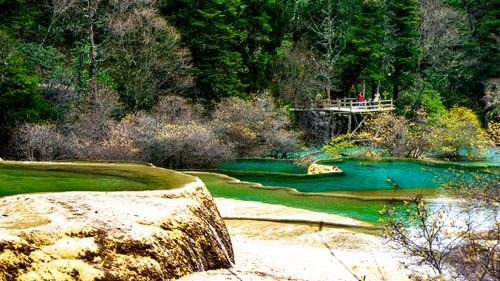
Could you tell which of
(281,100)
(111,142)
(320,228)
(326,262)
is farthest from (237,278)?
(281,100)

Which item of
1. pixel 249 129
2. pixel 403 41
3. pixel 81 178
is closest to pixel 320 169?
pixel 249 129

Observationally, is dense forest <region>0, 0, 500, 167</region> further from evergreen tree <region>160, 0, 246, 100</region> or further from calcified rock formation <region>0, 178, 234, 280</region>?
calcified rock formation <region>0, 178, 234, 280</region>

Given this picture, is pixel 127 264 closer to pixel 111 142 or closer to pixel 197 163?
pixel 111 142

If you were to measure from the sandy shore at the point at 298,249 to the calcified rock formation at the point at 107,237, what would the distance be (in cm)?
51

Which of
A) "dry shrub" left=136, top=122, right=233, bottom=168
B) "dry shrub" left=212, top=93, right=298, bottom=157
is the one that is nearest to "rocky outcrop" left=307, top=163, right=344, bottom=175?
"dry shrub" left=136, top=122, right=233, bottom=168

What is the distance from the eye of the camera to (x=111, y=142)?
2227 cm

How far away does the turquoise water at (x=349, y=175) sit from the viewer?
69.2ft

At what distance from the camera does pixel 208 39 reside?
113ft

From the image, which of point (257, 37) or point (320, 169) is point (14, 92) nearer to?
point (320, 169)

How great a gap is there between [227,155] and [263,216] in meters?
12.6

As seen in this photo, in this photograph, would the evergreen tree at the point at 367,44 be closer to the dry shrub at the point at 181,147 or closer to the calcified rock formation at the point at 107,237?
the dry shrub at the point at 181,147

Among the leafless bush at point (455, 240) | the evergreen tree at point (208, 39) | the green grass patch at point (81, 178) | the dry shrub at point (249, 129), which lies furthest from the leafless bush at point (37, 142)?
the leafless bush at point (455, 240)

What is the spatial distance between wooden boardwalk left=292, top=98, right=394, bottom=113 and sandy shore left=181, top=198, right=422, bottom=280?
79.6 ft

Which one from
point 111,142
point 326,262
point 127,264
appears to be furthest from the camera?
point 111,142
